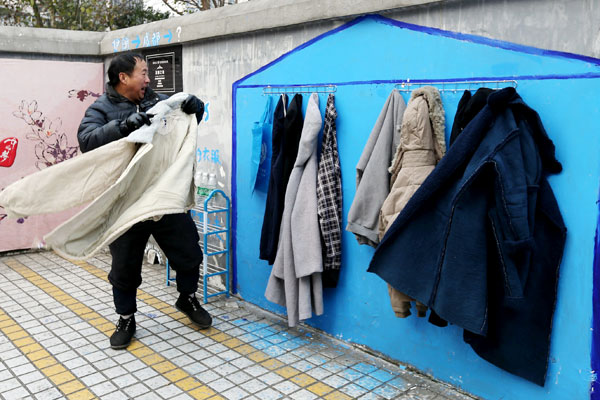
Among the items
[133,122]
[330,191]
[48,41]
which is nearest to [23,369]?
[133,122]

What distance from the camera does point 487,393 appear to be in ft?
9.90

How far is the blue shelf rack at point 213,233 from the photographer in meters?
4.52

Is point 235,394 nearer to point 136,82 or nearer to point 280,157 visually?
point 280,157

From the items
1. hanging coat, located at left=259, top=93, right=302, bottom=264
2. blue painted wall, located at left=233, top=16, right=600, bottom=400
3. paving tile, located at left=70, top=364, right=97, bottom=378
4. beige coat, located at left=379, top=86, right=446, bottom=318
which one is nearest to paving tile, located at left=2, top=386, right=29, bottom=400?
paving tile, located at left=70, top=364, right=97, bottom=378

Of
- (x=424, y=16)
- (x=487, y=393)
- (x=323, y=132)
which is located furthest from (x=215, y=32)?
(x=487, y=393)

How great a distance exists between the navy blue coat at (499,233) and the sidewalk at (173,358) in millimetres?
672

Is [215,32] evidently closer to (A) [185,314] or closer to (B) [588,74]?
(A) [185,314]

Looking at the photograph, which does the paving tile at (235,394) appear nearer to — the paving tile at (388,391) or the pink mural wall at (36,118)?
the paving tile at (388,391)

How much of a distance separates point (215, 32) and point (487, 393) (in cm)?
330

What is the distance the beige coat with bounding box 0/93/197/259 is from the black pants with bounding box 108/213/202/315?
29 cm

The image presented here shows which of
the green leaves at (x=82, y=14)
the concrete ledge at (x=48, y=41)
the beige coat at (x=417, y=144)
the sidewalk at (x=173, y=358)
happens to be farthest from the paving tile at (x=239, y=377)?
the green leaves at (x=82, y=14)

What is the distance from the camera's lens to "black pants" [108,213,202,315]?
3721mm

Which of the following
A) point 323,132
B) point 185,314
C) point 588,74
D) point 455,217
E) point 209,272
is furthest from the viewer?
point 209,272

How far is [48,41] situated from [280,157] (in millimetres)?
3477
